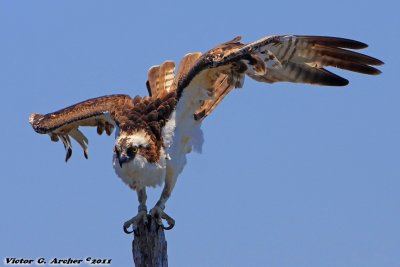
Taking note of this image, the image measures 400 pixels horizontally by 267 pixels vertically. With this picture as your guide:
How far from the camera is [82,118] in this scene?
17250 mm

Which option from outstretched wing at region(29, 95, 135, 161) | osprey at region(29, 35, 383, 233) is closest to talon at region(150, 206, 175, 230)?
osprey at region(29, 35, 383, 233)

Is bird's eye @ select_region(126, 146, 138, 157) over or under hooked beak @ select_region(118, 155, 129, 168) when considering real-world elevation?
over

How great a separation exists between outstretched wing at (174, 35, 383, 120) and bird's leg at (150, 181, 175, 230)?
40.4 inches

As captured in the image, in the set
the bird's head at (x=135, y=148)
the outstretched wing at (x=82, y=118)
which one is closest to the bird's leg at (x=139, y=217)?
the bird's head at (x=135, y=148)

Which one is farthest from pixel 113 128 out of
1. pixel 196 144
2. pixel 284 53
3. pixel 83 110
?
pixel 284 53

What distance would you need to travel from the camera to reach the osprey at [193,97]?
1538 cm

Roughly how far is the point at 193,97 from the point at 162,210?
1.48 m

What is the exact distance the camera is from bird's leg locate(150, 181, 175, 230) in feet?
50.3

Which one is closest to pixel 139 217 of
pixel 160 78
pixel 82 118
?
pixel 82 118

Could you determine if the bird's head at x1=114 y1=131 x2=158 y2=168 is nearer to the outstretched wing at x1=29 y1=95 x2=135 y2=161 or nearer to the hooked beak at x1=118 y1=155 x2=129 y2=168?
the hooked beak at x1=118 y1=155 x2=129 y2=168

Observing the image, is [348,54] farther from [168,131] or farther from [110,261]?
[110,261]

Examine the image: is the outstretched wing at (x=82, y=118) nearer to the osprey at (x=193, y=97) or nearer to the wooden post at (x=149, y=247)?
the osprey at (x=193, y=97)

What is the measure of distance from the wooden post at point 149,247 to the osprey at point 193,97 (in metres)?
0.20

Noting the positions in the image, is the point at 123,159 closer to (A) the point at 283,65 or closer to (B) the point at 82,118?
(B) the point at 82,118
